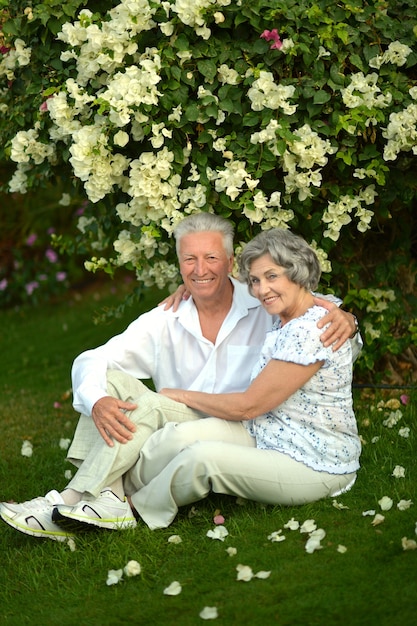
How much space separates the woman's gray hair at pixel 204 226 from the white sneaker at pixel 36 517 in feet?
3.71

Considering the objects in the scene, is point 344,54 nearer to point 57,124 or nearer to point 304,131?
point 304,131

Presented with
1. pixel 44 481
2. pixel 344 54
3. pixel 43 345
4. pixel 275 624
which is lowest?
pixel 43 345

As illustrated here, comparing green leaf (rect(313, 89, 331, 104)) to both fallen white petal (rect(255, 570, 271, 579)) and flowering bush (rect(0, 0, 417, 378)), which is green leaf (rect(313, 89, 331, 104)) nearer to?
flowering bush (rect(0, 0, 417, 378))

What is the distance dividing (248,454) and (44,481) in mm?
1355

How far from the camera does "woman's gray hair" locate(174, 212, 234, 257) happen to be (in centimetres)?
400

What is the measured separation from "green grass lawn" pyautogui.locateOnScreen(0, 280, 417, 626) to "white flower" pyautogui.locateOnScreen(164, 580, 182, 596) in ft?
0.07

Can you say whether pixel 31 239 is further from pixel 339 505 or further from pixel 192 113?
pixel 339 505

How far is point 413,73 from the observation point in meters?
4.31

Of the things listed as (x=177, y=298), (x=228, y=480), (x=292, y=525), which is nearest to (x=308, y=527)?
(x=292, y=525)

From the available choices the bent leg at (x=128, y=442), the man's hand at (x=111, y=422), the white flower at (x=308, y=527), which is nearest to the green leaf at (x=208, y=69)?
the bent leg at (x=128, y=442)

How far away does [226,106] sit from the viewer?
398 cm

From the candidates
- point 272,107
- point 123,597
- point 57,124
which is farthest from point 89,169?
point 123,597

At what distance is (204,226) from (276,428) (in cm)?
87

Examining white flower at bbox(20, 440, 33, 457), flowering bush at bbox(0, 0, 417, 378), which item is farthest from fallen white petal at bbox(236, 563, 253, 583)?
white flower at bbox(20, 440, 33, 457)
